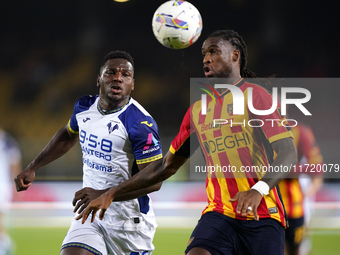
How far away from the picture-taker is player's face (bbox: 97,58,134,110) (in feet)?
11.7

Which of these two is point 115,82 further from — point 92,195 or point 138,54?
point 138,54

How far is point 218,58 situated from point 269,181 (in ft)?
3.55

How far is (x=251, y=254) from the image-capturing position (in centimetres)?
258

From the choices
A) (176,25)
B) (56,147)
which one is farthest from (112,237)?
(176,25)

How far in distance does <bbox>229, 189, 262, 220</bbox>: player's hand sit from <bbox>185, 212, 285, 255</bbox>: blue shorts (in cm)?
46

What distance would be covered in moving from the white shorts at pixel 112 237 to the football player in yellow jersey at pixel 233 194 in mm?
525

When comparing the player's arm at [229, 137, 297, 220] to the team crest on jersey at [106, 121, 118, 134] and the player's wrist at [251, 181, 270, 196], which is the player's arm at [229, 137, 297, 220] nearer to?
the player's wrist at [251, 181, 270, 196]

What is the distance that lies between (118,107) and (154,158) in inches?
23.0

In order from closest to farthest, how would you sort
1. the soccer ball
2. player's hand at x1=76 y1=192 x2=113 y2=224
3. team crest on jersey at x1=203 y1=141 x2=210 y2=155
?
player's hand at x1=76 y1=192 x2=113 y2=224
team crest on jersey at x1=203 y1=141 x2=210 y2=155
the soccer ball

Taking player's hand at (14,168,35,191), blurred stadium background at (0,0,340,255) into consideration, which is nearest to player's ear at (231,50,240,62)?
player's hand at (14,168,35,191)

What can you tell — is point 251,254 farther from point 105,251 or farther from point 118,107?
point 118,107

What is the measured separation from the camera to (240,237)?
2635 mm

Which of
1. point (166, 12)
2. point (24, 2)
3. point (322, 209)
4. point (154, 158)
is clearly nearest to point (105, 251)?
point (154, 158)

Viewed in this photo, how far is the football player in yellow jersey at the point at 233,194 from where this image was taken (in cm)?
230
